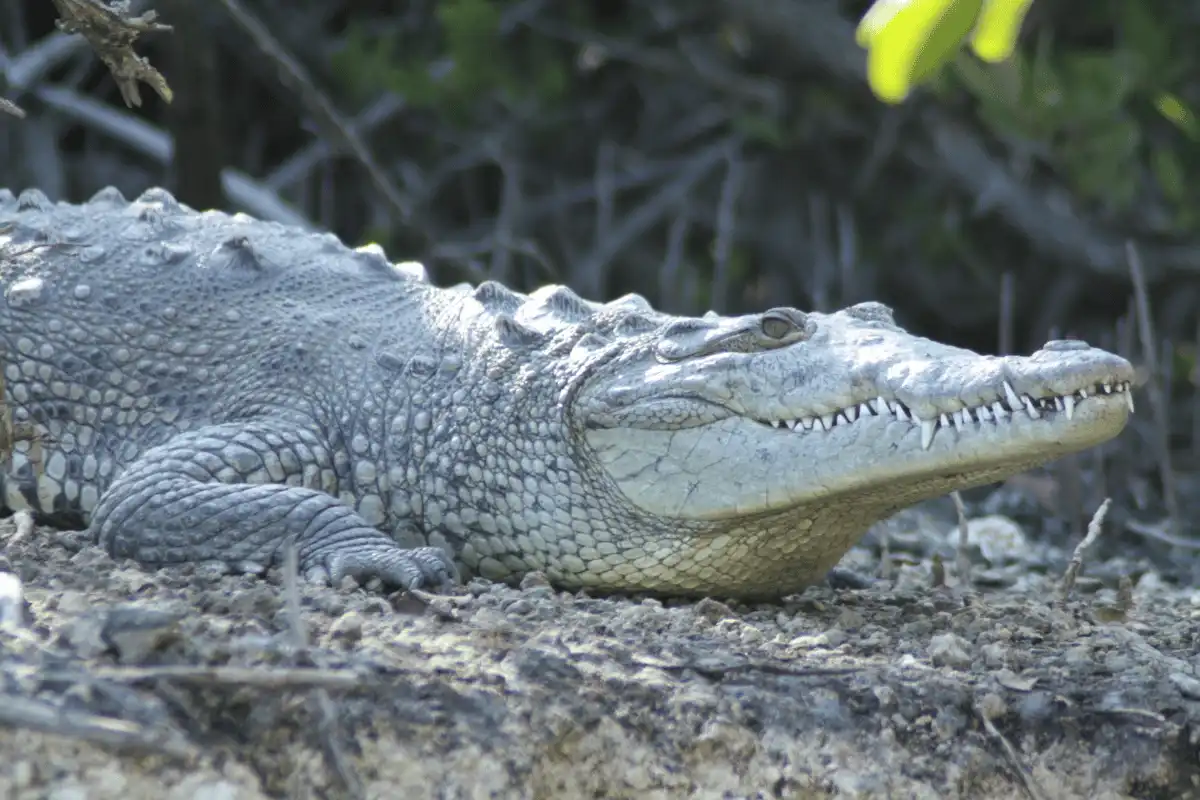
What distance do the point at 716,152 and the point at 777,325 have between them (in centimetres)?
430

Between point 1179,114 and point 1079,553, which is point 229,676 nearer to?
point 1079,553

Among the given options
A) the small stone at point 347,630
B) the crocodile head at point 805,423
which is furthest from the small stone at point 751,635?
the small stone at point 347,630

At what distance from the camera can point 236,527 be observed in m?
3.30

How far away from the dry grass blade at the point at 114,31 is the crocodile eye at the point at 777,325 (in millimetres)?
1389

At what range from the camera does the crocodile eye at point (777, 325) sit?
3418mm

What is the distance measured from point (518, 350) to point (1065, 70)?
12.7 ft

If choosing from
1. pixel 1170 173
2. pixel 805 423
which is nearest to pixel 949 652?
pixel 805 423

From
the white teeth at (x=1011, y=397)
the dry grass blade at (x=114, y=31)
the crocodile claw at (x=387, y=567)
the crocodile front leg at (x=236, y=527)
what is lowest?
the crocodile claw at (x=387, y=567)

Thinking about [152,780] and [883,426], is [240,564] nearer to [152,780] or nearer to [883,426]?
[152,780]

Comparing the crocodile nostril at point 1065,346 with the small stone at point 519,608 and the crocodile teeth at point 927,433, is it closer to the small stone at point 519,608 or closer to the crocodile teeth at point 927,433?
the crocodile teeth at point 927,433

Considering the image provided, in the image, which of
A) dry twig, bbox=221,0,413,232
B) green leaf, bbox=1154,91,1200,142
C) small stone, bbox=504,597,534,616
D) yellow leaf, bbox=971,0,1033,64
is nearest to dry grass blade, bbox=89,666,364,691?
small stone, bbox=504,597,534,616

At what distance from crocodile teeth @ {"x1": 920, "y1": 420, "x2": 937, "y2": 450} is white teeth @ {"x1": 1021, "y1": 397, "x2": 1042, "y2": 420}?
0.61ft

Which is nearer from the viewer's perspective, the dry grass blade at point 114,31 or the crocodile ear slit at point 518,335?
the dry grass blade at point 114,31

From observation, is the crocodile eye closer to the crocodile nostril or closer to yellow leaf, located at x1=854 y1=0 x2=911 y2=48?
the crocodile nostril
